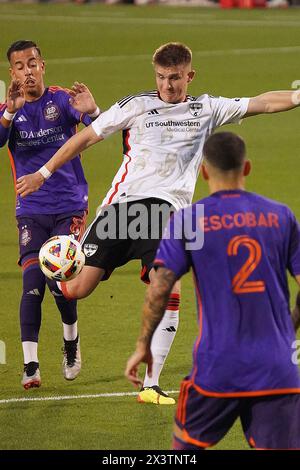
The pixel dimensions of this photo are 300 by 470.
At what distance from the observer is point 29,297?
9.56 m

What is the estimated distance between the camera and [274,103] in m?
9.27

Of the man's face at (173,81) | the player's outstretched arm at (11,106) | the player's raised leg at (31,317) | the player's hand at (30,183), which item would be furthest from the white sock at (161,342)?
the player's outstretched arm at (11,106)

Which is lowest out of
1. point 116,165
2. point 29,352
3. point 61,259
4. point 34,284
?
point 29,352

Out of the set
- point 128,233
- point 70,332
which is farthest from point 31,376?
point 128,233

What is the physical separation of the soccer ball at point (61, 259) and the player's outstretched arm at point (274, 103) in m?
1.64

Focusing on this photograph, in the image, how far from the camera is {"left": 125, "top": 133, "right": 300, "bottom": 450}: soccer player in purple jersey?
6109 mm

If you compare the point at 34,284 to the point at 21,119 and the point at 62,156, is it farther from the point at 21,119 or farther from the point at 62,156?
the point at 21,119

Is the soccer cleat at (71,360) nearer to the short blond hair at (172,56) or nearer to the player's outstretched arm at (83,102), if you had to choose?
the player's outstretched arm at (83,102)

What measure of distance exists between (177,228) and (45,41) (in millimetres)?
26926

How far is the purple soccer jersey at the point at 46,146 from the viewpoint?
995cm

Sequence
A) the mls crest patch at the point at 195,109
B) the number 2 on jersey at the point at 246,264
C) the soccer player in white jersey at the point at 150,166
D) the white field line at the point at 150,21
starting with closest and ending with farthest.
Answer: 1. the number 2 on jersey at the point at 246,264
2. the soccer player in white jersey at the point at 150,166
3. the mls crest patch at the point at 195,109
4. the white field line at the point at 150,21

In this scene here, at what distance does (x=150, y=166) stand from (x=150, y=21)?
93.1 feet
